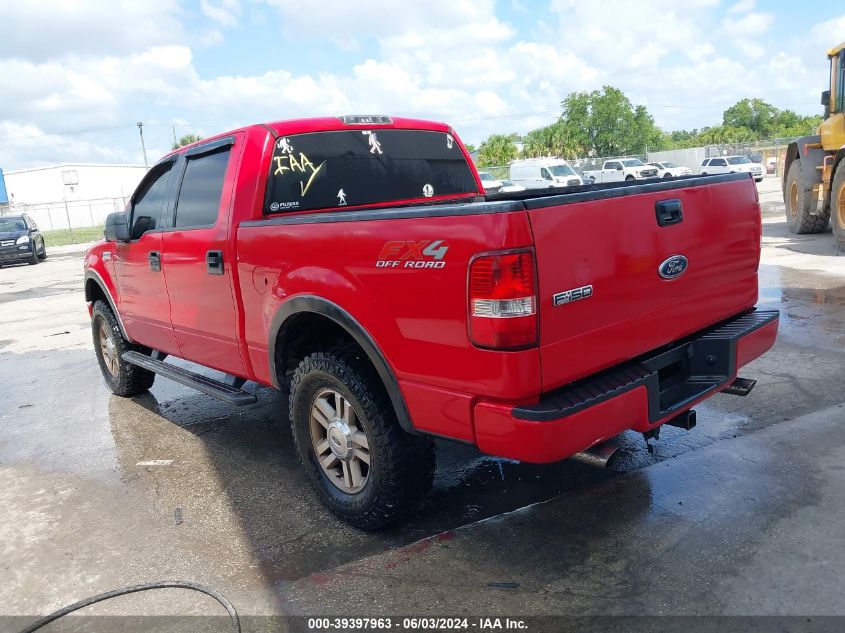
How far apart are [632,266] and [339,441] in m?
1.61

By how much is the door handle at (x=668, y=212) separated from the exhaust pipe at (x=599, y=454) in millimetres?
986

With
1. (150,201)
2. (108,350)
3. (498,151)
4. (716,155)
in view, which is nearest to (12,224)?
(108,350)

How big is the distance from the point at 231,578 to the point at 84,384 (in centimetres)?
453

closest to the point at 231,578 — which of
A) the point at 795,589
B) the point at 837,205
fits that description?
the point at 795,589

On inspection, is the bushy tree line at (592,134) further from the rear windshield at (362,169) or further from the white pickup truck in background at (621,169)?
the rear windshield at (362,169)

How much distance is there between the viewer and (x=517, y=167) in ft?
112

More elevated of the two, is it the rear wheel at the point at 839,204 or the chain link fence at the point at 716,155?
the chain link fence at the point at 716,155

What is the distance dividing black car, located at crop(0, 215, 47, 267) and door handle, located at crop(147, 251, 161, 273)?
775 inches

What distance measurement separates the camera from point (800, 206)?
42.4 feet

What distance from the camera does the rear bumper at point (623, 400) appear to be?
2557 mm

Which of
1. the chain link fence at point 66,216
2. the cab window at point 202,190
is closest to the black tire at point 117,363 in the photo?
the cab window at point 202,190

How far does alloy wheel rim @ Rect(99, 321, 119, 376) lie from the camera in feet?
20.0

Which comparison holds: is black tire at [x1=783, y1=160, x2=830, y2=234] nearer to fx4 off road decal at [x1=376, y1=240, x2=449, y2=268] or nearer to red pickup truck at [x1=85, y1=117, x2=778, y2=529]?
red pickup truck at [x1=85, y1=117, x2=778, y2=529]

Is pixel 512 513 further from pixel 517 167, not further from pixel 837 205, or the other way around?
pixel 517 167
